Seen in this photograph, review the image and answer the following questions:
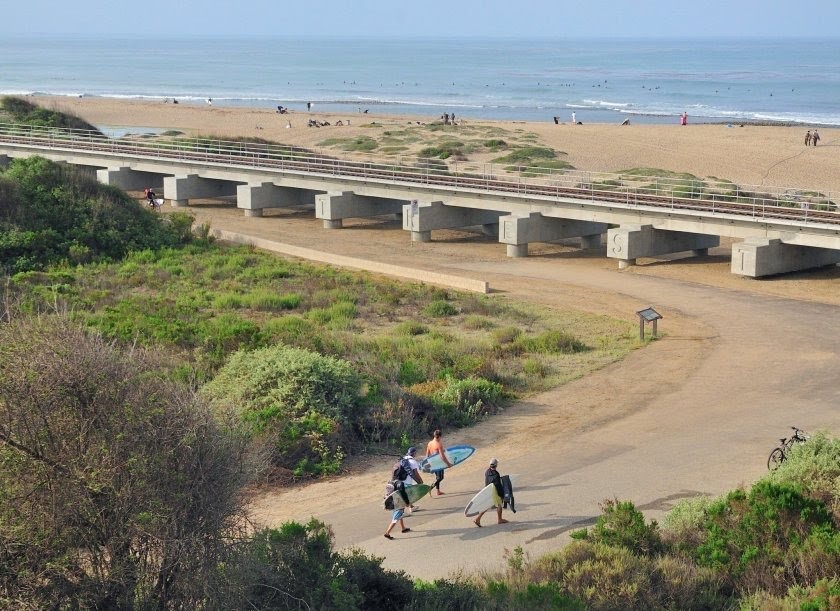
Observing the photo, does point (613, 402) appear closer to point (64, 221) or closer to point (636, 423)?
point (636, 423)

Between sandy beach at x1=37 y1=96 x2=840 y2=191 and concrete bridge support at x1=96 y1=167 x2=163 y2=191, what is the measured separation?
1456 centimetres

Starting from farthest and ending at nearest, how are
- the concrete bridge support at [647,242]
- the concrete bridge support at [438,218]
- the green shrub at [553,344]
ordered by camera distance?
1. the concrete bridge support at [438,218]
2. the concrete bridge support at [647,242]
3. the green shrub at [553,344]

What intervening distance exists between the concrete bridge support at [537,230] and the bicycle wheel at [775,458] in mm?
18697

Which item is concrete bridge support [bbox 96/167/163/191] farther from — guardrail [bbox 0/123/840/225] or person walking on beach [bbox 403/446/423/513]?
person walking on beach [bbox 403/446/423/513]

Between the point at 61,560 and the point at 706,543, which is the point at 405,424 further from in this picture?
the point at 61,560

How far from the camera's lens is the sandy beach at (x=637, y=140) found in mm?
51031

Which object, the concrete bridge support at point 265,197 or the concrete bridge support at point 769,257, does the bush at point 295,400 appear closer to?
the concrete bridge support at point 769,257

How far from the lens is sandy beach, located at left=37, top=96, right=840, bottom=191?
5103 cm

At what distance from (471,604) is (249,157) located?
123 feet

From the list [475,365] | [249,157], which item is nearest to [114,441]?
[475,365]

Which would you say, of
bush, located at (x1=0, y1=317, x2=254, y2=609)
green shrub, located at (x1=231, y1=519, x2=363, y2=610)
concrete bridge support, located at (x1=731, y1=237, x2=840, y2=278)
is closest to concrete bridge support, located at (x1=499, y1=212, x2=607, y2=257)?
concrete bridge support, located at (x1=731, y1=237, x2=840, y2=278)

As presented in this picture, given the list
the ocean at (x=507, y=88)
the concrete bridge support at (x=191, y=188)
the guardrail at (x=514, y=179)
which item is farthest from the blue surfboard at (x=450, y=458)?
the ocean at (x=507, y=88)

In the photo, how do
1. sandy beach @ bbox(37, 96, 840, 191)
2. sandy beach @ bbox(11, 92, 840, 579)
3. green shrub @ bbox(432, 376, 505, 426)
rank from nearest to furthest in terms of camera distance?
sandy beach @ bbox(11, 92, 840, 579), green shrub @ bbox(432, 376, 505, 426), sandy beach @ bbox(37, 96, 840, 191)

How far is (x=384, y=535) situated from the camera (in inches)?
526
